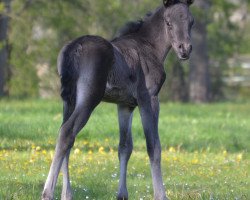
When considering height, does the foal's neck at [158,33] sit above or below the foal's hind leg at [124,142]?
above

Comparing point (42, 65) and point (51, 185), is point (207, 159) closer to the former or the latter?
point (51, 185)

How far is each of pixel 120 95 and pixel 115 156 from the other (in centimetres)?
424

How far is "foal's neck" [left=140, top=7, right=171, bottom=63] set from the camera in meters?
9.33

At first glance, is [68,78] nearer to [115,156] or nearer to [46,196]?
[46,196]

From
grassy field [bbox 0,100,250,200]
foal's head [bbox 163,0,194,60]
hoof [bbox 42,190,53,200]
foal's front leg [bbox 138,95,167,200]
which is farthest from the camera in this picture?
grassy field [bbox 0,100,250,200]

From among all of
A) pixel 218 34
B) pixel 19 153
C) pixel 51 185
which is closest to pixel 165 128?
pixel 19 153

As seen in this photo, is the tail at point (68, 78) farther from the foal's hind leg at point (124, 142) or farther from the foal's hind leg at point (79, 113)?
the foal's hind leg at point (124, 142)

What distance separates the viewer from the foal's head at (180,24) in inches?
352

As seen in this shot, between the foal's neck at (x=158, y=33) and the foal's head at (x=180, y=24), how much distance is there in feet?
0.47

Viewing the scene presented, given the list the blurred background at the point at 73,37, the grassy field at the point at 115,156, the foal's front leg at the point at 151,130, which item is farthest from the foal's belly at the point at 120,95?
the blurred background at the point at 73,37

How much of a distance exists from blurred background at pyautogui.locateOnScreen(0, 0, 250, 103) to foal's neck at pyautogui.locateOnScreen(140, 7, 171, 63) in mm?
17058

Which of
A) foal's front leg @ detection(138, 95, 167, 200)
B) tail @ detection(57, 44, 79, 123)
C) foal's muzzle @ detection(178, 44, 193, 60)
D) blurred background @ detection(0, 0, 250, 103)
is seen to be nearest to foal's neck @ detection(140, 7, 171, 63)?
foal's muzzle @ detection(178, 44, 193, 60)

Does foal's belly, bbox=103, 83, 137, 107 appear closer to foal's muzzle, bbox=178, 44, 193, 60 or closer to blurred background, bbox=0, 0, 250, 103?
foal's muzzle, bbox=178, 44, 193, 60

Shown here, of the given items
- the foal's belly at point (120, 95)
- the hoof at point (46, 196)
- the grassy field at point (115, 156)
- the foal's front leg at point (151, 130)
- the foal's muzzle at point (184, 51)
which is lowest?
the grassy field at point (115, 156)
